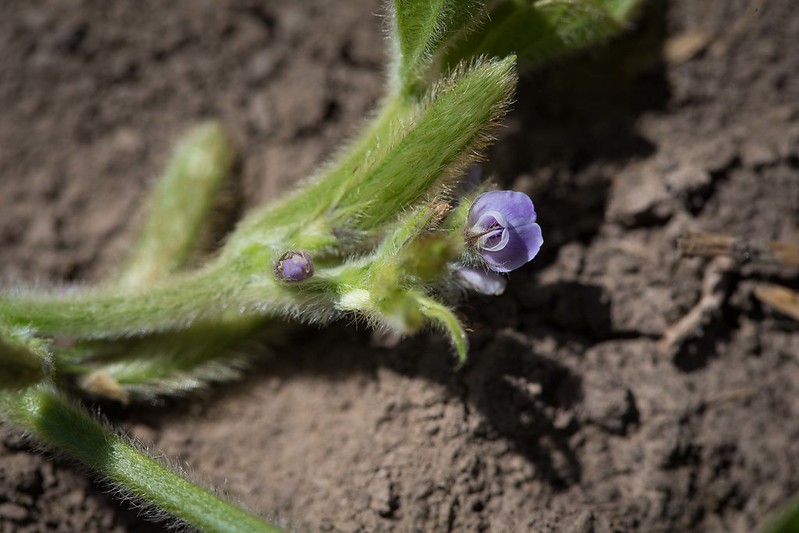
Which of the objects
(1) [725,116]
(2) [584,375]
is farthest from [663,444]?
(1) [725,116]

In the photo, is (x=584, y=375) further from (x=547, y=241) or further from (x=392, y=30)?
(x=392, y=30)

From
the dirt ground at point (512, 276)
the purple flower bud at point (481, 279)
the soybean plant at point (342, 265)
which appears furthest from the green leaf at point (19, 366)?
the purple flower bud at point (481, 279)

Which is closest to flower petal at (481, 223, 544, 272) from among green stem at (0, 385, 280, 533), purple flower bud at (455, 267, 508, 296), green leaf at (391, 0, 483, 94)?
purple flower bud at (455, 267, 508, 296)

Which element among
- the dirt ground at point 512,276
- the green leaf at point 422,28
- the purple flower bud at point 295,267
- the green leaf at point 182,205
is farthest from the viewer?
the green leaf at point 182,205

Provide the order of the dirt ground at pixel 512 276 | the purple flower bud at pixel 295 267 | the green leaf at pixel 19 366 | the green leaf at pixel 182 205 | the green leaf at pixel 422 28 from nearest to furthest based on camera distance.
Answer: the green leaf at pixel 19 366
the purple flower bud at pixel 295 267
the green leaf at pixel 422 28
the dirt ground at pixel 512 276
the green leaf at pixel 182 205

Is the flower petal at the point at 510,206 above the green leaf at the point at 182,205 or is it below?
above

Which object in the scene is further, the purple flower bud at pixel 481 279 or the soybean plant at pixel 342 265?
the purple flower bud at pixel 481 279

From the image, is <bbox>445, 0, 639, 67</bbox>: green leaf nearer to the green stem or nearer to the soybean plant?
the soybean plant

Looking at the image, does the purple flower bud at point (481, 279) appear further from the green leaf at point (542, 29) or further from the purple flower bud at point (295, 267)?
the green leaf at point (542, 29)
